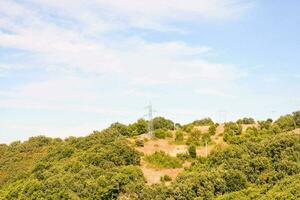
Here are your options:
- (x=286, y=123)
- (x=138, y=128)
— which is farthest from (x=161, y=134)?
(x=286, y=123)

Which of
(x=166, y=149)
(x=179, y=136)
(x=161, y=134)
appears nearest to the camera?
(x=166, y=149)

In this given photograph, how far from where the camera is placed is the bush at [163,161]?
240 feet

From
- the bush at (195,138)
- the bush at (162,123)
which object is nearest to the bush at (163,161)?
the bush at (195,138)

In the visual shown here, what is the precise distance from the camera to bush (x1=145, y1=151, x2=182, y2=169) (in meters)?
73.1

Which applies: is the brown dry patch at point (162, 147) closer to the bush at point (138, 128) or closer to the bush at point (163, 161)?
the bush at point (163, 161)

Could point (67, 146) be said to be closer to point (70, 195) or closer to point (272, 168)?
point (70, 195)

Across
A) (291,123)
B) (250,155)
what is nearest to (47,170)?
(250,155)

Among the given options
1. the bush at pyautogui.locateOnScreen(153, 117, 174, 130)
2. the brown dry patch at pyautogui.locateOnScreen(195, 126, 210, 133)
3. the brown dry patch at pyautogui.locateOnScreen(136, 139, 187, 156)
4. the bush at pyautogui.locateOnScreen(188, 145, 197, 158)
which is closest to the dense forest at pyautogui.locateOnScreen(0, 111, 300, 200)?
the bush at pyautogui.locateOnScreen(188, 145, 197, 158)

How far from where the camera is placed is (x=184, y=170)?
70188mm

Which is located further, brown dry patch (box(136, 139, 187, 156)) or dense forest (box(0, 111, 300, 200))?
brown dry patch (box(136, 139, 187, 156))

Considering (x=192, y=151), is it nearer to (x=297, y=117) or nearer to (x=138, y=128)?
(x=297, y=117)

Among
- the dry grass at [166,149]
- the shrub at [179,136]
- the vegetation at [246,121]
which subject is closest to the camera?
the dry grass at [166,149]

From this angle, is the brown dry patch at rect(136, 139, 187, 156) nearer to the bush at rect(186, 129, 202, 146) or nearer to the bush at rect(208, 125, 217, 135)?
the bush at rect(186, 129, 202, 146)

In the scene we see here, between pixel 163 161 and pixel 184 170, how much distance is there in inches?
186
